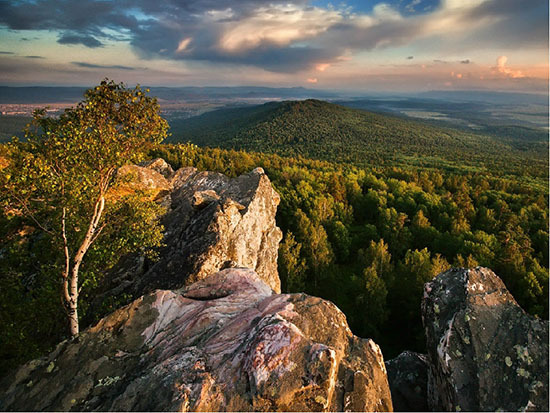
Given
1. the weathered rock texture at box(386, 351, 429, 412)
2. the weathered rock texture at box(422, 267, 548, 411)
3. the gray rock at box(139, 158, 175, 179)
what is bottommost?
the weathered rock texture at box(386, 351, 429, 412)

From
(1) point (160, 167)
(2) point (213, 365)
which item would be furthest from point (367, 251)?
(2) point (213, 365)

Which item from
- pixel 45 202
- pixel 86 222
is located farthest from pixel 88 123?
pixel 86 222

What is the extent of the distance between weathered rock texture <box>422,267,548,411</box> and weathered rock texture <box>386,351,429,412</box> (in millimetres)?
801

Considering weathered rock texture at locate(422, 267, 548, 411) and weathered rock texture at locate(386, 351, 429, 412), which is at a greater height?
weathered rock texture at locate(422, 267, 548, 411)

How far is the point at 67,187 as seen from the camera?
11.2 metres

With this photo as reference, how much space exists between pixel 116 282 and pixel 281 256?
85.2 feet

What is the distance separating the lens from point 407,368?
40.7 ft

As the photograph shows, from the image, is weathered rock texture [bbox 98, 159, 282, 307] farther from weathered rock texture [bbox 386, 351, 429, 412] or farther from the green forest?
weathered rock texture [bbox 386, 351, 429, 412]

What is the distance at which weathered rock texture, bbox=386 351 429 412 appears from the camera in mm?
11109

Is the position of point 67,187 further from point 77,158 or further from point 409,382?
point 409,382

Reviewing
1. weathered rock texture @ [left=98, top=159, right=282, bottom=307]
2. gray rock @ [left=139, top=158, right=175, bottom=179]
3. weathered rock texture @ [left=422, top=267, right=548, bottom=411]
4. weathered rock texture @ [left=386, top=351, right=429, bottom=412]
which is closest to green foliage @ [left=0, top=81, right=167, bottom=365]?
weathered rock texture @ [left=98, top=159, right=282, bottom=307]

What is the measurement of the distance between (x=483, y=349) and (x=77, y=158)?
51.7 ft

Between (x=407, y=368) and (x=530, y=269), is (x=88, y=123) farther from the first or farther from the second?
(x=530, y=269)

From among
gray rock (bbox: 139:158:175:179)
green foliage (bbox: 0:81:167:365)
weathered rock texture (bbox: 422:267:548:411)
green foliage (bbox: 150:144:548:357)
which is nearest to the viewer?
weathered rock texture (bbox: 422:267:548:411)
